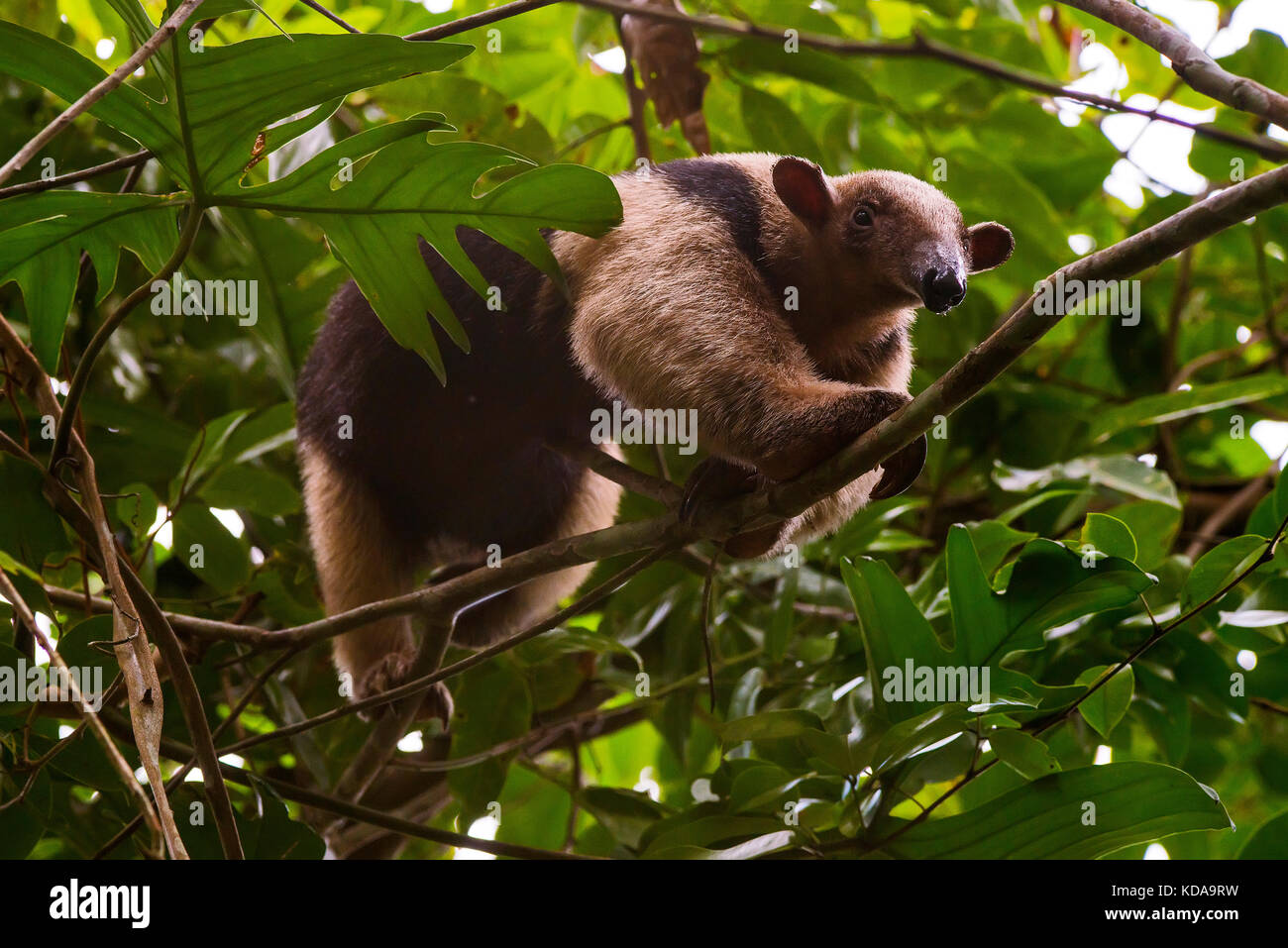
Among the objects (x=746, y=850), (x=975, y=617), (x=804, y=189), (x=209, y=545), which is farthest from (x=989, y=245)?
(x=209, y=545)

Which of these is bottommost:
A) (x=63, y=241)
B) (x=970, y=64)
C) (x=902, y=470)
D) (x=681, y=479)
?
(x=902, y=470)

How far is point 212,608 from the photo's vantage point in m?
3.32

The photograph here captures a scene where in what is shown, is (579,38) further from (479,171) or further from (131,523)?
(131,523)

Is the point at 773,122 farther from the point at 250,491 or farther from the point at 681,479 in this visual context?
the point at 250,491

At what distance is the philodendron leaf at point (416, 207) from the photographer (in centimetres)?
217

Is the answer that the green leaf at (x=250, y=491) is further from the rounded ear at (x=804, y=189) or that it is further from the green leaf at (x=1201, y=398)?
the green leaf at (x=1201, y=398)

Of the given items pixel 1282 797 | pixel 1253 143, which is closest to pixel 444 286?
pixel 1253 143

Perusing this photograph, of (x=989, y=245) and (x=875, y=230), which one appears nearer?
(x=875, y=230)

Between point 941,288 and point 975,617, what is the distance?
68 cm

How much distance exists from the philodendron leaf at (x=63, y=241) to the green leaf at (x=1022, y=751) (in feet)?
6.09

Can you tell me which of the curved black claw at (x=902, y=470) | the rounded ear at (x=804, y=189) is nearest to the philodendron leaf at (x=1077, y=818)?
the curved black claw at (x=902, y=470)

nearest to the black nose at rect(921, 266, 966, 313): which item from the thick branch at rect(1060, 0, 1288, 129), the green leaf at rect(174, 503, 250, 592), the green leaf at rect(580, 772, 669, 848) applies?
the thick branch at rect(1060, 0, 1288, 129)

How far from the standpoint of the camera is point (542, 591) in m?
3.50
